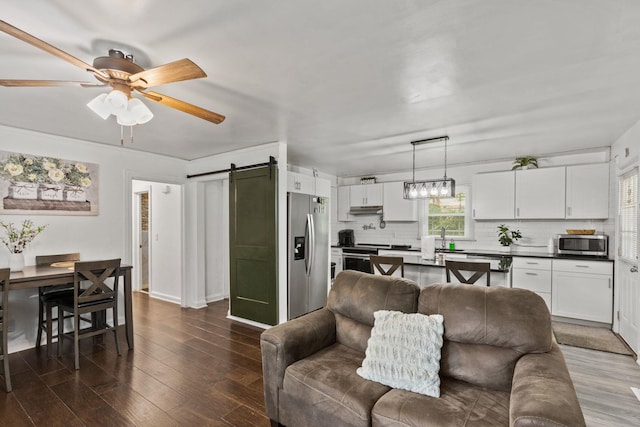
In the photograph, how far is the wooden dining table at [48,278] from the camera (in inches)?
115

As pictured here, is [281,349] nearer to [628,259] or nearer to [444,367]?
[444,367]

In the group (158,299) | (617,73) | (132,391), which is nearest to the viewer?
(617,73)

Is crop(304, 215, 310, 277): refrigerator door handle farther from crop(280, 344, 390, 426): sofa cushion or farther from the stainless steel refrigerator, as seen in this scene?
crop(280, 344, 390, 426): sofa cushion

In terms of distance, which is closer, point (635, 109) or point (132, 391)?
point (132, 391)

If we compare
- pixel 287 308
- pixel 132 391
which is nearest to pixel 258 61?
pixel 132 391

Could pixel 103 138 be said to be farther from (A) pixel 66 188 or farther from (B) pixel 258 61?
(B) pixel 258 61

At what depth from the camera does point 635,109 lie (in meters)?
3.01

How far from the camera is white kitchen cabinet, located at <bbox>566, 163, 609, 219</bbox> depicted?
14.8 feet

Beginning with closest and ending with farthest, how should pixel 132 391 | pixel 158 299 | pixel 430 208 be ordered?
pixel 132 391 < pixel 158 299 < pixel 430 208

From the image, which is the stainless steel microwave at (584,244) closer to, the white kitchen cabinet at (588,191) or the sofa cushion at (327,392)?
the white kitchen cabinet at (588,191)

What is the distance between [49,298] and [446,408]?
392cm

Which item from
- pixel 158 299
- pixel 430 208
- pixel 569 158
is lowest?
pixel 158 299

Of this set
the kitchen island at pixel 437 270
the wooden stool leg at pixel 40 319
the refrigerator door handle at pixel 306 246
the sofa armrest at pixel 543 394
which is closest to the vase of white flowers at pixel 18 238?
the wooden stool leg at pixel 40 319

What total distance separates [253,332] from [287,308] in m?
0.53
